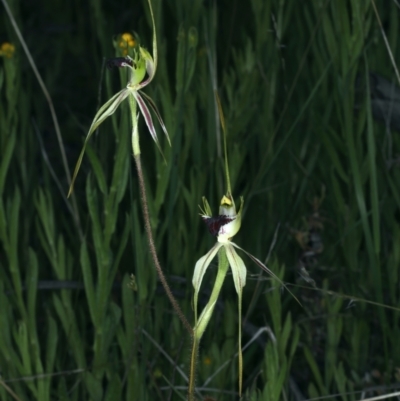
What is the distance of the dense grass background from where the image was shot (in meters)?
1.48

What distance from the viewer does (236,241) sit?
2.02 m

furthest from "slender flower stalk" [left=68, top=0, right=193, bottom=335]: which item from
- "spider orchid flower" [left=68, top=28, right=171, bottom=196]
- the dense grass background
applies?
the dense grass background

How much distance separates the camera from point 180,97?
65.2 inches

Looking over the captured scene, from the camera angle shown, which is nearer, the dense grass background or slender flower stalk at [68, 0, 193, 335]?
slender flower stalk at [68, 0, 193, 335]

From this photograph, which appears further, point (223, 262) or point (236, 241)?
point (236, 241)

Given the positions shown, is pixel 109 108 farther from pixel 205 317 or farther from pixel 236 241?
pixel 236 241

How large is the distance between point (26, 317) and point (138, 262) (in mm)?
252

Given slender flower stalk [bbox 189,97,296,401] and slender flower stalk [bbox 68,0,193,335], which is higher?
slender flower stalk [bbox 68,0,193,335]

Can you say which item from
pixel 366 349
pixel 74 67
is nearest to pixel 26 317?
pixel 366 349

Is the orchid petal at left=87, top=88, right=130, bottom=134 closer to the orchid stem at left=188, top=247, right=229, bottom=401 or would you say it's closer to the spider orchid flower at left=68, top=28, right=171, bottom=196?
the spider orchid flower at left=68, top=28, right=171, bottom=196

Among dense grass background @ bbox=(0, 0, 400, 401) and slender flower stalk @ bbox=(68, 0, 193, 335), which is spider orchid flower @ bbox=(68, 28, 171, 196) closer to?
slender flower stalk @ bbox=(68, 0, 193, 335)

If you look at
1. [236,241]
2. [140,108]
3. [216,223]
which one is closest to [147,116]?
[140,108]

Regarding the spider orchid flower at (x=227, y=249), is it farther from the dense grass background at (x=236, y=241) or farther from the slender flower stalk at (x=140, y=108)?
the dense grass background at (x=236, y=241)

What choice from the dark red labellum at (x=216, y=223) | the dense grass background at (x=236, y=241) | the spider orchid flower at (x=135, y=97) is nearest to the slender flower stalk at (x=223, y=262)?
the dark red labellum at (x=216, y=223)
